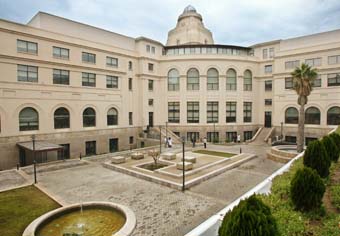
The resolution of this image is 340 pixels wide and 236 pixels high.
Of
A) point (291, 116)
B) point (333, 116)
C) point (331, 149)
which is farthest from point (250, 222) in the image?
point (291, 116)

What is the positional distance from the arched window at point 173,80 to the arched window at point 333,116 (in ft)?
85.9

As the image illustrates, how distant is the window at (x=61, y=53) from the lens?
1147 inches

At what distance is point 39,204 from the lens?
1395 centimetres

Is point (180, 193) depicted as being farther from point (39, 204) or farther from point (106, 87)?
point (106, 87)

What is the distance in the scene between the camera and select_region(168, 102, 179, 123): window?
1686 inches

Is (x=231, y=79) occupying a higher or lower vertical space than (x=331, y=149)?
higher

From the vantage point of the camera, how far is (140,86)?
39875mm

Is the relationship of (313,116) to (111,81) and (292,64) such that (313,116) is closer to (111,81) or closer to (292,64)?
(292,64)

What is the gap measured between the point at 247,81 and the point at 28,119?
38419 mm

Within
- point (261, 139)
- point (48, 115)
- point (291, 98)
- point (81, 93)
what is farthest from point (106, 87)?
point (291, 98)

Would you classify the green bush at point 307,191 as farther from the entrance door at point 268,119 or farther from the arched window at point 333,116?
the entrance door at point 268,119

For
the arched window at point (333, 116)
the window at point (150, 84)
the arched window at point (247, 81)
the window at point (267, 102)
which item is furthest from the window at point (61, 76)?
the arched window at point (333, 116)

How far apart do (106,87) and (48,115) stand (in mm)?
9752

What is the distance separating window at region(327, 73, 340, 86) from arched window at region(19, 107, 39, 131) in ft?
144
